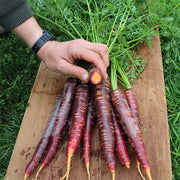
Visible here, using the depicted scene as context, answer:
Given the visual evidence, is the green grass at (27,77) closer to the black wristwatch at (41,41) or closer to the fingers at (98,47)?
the black wristwatch at (41,41)

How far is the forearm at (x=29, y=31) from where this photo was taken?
1732 millimetres

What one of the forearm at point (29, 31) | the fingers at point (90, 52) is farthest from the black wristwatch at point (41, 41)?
the fingers at point (90, 52)

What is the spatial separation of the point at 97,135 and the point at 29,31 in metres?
1.15

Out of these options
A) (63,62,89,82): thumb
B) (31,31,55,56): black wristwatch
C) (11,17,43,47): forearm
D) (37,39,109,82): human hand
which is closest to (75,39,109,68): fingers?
(37,39,109,82): human hand

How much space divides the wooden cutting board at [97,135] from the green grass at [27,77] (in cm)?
43

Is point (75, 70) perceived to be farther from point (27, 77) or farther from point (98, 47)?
point (27, 77)

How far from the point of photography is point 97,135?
5.64 ft

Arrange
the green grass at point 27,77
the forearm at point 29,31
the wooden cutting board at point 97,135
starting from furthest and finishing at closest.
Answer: the green grass at point 27,77, the forearm at point 29,31, the wooden cutting board at point 97,135

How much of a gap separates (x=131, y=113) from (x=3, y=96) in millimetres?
1735

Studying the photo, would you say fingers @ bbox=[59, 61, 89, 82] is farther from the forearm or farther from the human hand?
the forearm

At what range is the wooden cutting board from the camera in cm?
154

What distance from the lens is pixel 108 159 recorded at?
149cm

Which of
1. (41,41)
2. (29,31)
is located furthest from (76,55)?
(29,31)

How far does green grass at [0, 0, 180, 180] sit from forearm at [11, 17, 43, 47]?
0.30 m
